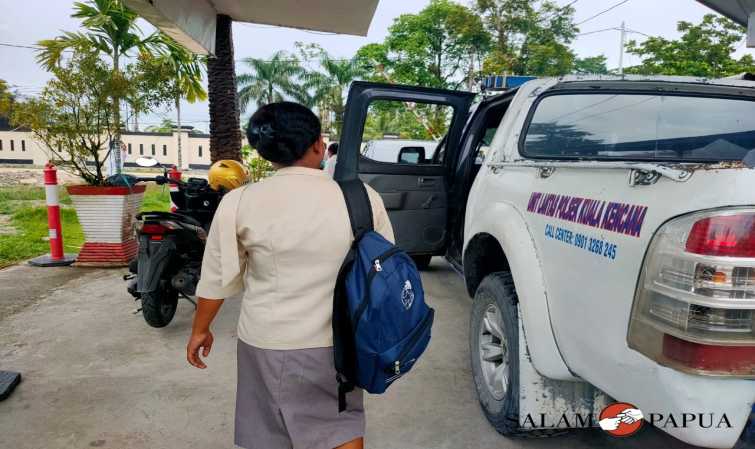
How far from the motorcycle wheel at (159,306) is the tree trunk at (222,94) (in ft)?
17.5

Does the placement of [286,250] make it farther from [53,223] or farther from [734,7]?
[734,7]

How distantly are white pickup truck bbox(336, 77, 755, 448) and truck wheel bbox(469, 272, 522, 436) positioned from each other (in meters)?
0.01

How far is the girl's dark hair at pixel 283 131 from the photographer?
162 centimetres

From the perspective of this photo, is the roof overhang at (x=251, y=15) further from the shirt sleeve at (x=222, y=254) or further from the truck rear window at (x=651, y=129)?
the shirt sleeve at (x=222, y=254)

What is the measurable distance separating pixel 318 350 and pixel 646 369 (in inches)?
39.7

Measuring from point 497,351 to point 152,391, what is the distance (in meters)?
2.10

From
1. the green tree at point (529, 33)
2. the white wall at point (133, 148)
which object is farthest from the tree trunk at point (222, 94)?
the white wall at point (133, 148)

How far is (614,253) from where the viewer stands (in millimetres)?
1660

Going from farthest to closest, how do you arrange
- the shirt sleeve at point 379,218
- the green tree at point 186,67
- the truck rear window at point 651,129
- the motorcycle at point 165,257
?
the green tree at point 186,67
the motorcycle at point 165,257
the truck rear window at point 651,129
the shirt sleeve at point 379,218

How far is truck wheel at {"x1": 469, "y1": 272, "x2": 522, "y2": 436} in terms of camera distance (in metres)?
2.37

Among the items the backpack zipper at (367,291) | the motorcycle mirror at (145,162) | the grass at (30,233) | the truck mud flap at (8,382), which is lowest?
the grass at (30,233)

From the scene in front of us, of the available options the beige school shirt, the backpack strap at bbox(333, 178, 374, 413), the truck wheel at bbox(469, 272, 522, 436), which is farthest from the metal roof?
the beige school shirt

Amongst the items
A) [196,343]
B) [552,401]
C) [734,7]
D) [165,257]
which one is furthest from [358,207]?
[734,7]

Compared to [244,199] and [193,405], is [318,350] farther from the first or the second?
[193,405]
